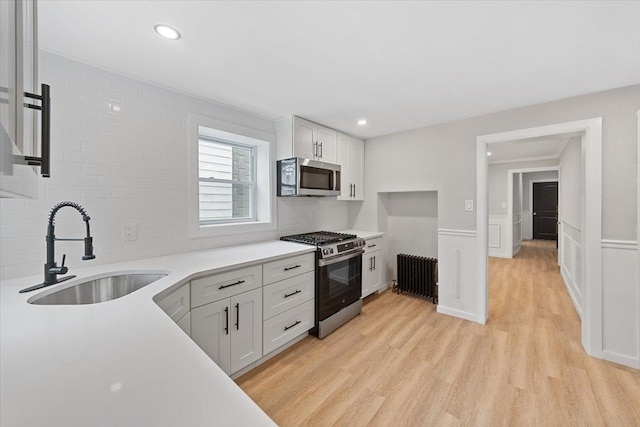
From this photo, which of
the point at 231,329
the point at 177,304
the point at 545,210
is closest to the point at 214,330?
the point at 231,329

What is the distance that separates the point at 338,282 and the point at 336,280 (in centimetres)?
5

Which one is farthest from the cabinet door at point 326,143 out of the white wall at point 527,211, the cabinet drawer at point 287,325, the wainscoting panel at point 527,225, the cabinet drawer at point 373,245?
the wainscoting panel at point 527,225

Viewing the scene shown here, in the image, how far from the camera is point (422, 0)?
129 centimetres

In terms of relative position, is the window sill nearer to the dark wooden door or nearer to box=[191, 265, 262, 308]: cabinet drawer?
box=[191, 265, 262, 308]: cabinet drawer

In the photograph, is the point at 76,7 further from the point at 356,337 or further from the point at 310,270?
the point at 356,337

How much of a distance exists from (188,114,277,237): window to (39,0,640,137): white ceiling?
416mm

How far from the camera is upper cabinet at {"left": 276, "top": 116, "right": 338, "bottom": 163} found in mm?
2965

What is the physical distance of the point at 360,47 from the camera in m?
1.67

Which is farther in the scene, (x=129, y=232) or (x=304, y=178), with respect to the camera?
(x=304, y=178)

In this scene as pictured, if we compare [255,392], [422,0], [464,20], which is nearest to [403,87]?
[464,20]

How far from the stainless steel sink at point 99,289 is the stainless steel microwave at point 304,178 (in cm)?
158

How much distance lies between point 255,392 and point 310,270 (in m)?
1.06

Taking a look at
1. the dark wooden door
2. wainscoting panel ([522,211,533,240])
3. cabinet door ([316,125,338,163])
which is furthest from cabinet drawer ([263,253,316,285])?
the dark wooden door

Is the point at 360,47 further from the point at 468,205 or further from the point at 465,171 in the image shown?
the point at 468,205
